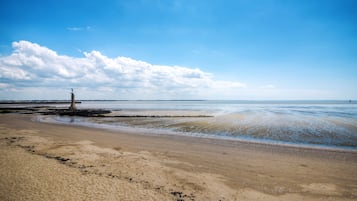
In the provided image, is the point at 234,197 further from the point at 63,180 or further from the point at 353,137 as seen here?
the point at 353,137

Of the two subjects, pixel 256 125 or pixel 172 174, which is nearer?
pixel 172 174

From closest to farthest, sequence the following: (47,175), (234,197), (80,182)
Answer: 1. (234,197)
2. (80,182)
3. (47,175)

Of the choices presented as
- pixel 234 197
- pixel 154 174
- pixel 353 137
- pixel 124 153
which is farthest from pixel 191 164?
pixel 353 137

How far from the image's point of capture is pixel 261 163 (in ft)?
25.4

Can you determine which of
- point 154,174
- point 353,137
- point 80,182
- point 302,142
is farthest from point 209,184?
point 353,137

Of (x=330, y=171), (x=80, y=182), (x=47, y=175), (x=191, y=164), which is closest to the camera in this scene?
(x=80, y=182)

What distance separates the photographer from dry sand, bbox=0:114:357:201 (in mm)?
4840

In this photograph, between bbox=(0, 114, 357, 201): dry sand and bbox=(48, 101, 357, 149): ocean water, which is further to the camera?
bbox=(48, 101, 357, 149): ocean water

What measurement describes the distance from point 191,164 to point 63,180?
4.57 m

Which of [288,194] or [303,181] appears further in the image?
[303,181]

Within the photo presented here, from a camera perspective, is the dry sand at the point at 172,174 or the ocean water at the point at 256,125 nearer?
the dry sand at the point at 172,174

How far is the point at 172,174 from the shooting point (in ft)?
20.7

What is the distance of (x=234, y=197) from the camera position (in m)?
4.84

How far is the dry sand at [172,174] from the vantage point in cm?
484
